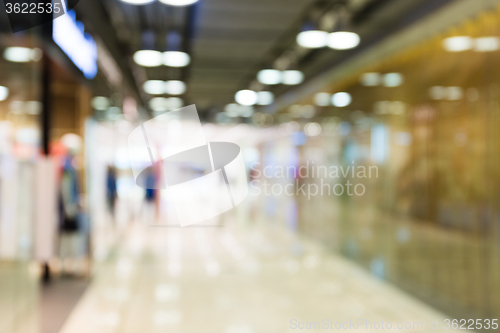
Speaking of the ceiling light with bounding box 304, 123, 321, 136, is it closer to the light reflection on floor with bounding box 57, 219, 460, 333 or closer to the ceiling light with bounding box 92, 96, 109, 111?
the light reflection on floor with bounding box 57, 219, 460, 333

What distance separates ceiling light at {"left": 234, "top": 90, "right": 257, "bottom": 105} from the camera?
10500 mm

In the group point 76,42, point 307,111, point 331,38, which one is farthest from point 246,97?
point 76,42

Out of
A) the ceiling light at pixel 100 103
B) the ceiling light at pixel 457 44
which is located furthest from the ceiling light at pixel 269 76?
the ceiling light at pixel 457 44

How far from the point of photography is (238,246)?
8969 millimetres

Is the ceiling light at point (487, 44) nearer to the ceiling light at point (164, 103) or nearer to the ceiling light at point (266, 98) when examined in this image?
the ceiling light at point (266, 98)

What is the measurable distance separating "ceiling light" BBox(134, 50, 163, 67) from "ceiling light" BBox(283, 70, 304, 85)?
2585 millimetres

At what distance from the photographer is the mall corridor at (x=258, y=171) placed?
450 cm

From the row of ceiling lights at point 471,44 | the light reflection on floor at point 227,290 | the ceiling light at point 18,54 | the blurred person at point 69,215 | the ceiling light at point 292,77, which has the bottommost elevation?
the light reflection on floor at point 227,290

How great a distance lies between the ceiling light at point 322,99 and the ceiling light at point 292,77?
771 millimetres

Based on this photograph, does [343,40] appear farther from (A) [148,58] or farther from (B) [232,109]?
(B) [232,109]

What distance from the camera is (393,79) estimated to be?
21.2ft

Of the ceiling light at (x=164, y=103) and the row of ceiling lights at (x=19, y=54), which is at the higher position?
the ceiling light at (x=164, y=103)

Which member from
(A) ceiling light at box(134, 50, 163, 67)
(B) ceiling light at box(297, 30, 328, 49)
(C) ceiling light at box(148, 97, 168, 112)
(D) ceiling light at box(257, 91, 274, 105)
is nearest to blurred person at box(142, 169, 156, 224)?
(A) ceiling light at box(134, 50, 163, 67)

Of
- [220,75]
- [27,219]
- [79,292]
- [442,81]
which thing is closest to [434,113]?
[442,81]
